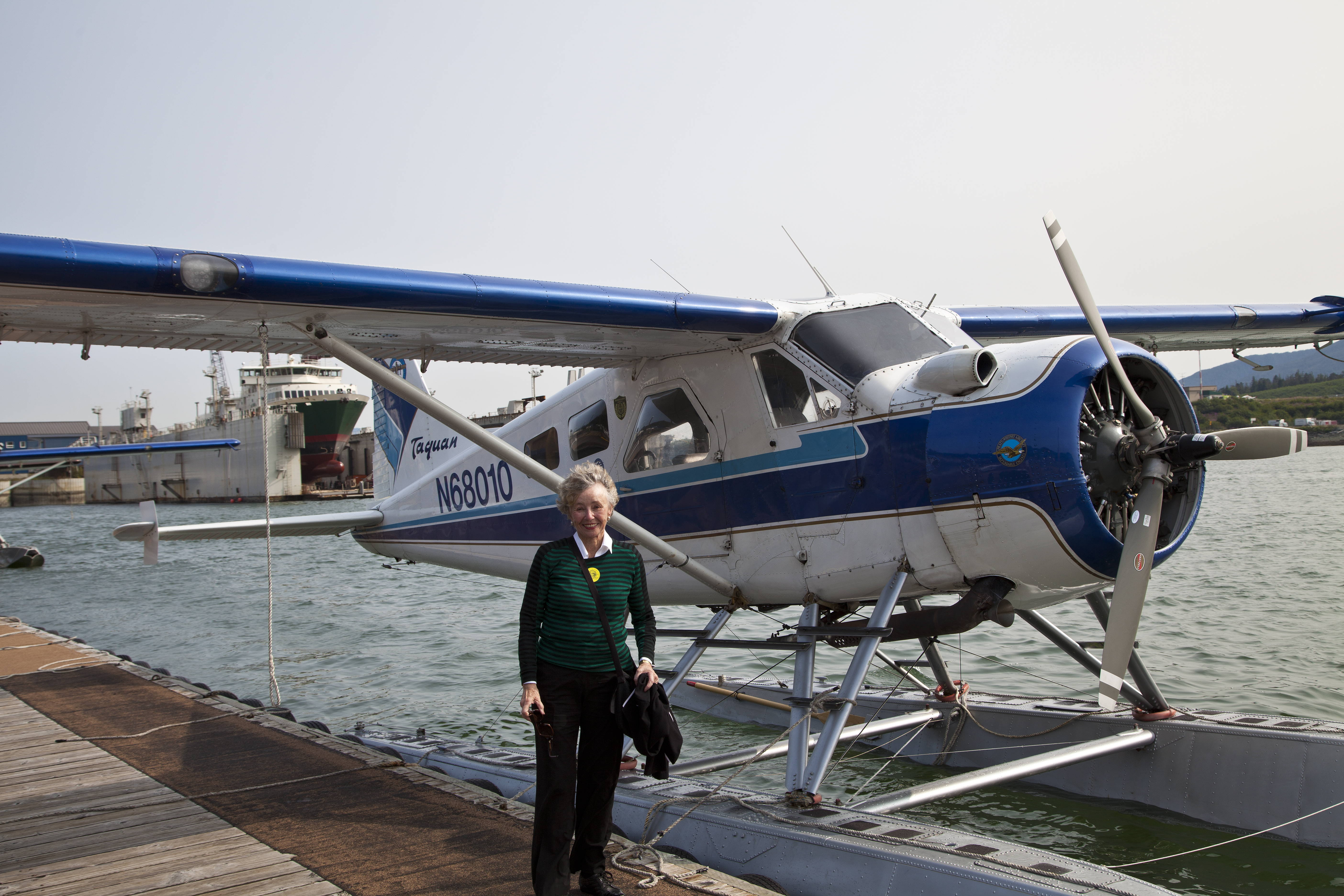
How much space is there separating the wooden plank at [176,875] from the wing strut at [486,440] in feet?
6.77

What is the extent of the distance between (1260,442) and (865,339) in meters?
1.92

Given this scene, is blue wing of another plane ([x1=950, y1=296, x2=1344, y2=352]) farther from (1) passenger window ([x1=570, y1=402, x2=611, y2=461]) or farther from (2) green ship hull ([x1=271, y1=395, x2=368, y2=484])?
(2) green ship hull ([x1=271, y1=395, x2=368, y2=484])

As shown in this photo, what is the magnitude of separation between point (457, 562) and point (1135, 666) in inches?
205

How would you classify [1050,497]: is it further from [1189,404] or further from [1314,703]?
[1314,703]

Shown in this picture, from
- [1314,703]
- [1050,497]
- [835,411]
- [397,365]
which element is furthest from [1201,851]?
[397,365]

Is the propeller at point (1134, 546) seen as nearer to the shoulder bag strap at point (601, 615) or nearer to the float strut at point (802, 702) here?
the float strut at point (802, 702)

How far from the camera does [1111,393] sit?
442 centimetres

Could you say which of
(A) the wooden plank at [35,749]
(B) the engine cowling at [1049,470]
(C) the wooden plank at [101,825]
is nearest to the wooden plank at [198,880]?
(C) the wooden plank at [101,825]

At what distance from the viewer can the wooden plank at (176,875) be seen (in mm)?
3525

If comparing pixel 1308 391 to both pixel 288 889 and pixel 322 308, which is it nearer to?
pixel 322 308

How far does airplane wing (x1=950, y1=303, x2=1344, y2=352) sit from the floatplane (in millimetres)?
1614

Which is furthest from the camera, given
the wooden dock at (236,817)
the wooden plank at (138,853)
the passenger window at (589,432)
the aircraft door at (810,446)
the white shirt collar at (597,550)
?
the passenger window at (589,432)

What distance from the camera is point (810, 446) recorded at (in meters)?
5.08

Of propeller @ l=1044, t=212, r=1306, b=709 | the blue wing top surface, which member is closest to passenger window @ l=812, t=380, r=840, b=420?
the blue wing top surface
